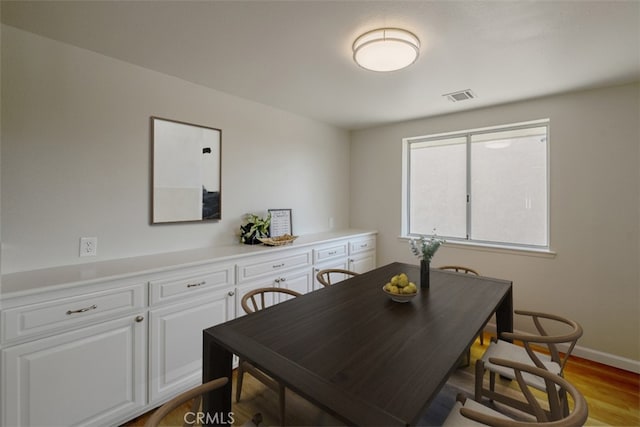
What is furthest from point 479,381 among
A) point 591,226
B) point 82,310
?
point 82,310

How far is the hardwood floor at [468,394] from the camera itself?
6.21 feet

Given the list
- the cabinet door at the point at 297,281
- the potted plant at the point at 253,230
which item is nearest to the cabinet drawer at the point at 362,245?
the cabinet door at the point at 297,281

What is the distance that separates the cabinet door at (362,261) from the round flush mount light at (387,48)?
2318 mm

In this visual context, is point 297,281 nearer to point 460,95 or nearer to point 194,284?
point 194,284

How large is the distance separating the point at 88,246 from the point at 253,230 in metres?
1.27

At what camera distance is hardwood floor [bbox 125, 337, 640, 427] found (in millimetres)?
1892

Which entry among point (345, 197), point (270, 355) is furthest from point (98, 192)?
point (345, 197)

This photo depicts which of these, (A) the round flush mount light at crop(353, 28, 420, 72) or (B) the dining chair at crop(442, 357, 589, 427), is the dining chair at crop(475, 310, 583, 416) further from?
(A) the round flush mount light at crop(353, 28, 420, 72)

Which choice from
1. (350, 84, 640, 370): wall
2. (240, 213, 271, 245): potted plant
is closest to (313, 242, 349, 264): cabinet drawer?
(240, 213, 271, 245): potted plant

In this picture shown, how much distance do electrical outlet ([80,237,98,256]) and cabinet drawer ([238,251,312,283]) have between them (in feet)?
3.24

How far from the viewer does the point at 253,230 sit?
9.32ft

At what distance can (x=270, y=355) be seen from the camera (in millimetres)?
1139

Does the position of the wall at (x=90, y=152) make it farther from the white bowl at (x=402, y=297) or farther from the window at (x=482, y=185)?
the window at (x=482, y=185)

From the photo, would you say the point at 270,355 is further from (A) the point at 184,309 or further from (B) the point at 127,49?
(B) the point at 127,49
